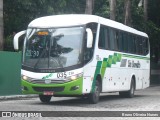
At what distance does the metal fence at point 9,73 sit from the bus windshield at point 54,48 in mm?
4858

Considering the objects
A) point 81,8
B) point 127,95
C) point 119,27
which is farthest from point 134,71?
point 81,8

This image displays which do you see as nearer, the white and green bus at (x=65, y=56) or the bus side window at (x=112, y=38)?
the white and green bus at (x=65, y=56)

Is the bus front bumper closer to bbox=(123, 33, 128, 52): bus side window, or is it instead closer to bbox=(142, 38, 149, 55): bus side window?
bbox=(123, 33, 128, 52): bus side window

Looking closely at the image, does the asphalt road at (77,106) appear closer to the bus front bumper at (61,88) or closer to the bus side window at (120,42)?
the bus front bumper at (61,88)

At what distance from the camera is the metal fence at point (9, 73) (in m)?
23.0

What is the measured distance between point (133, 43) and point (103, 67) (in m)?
5.10

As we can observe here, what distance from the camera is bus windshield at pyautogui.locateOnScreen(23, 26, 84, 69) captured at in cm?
1781

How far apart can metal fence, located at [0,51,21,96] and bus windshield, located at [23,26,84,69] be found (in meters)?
4.86

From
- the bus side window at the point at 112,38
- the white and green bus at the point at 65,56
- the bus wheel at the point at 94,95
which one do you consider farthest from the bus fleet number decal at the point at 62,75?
the bus side window at the point at 112,38

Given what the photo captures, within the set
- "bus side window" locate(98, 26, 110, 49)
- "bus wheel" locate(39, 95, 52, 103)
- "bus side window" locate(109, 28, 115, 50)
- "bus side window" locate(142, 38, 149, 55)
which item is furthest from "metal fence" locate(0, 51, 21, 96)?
"bus side window" locate(142, 38, 149, 55)

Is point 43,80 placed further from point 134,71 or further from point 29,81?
point 134,71

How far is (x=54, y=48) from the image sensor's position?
18.0m

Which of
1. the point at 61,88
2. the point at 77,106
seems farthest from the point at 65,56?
the point at 77,106

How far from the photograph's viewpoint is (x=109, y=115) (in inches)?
589
